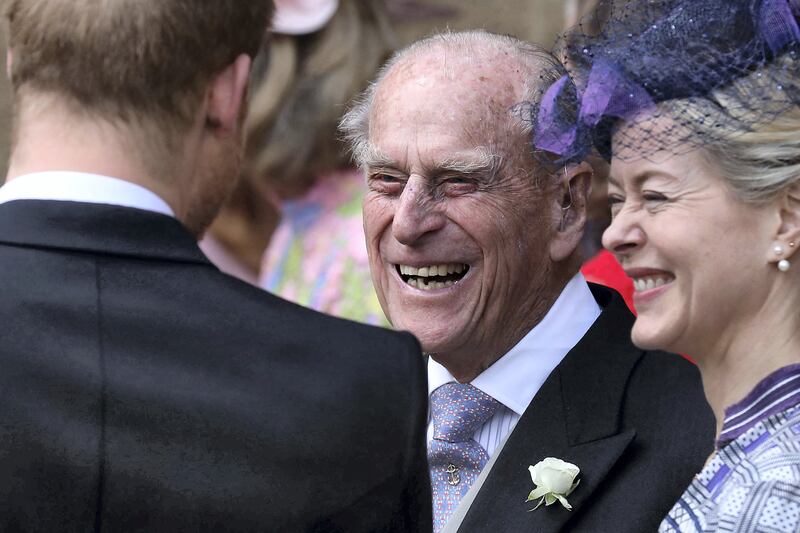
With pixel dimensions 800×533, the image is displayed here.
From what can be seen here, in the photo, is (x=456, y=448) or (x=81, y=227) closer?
(x=81, y=227)

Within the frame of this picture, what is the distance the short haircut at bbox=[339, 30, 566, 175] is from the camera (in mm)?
2902

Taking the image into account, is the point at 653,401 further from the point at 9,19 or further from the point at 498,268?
the point at 9,19

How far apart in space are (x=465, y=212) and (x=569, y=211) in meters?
0.26

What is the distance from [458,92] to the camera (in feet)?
9.46

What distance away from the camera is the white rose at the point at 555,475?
2.52m

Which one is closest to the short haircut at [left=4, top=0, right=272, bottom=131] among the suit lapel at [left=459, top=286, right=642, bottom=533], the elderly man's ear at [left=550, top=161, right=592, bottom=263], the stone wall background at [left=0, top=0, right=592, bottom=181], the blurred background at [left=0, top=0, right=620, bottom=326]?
the suit lapel at [left=459, top=286, right=642, bottom=533]

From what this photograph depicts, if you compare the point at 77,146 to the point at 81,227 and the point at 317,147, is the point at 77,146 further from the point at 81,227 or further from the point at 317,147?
the point at 317,147

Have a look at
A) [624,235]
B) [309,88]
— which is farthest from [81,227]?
[309,88]

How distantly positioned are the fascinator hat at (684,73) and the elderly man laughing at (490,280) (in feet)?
1.58

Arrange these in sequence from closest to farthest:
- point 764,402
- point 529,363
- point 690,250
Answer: point 764,402 → point 690,250 → point 529,363

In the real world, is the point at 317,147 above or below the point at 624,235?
below

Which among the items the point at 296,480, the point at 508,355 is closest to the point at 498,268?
the point at 508,355

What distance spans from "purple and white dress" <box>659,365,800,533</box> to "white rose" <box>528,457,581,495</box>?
385mm

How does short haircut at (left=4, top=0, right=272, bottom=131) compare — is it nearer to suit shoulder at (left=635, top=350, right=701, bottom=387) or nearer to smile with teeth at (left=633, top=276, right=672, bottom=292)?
smile with teeth at (left=633, top=276, right=672, bottom=292)
